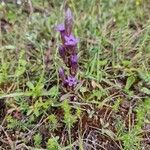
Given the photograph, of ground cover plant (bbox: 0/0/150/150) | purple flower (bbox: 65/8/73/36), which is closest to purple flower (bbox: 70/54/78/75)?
ground cover plant (bbox: 0/0/150/150)

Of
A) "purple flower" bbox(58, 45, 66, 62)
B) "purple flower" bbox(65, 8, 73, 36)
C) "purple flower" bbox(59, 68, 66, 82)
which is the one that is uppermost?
"purple flower" bbox(65, 8, 73, 36)

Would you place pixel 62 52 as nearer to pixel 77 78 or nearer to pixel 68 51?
pixel 68 51

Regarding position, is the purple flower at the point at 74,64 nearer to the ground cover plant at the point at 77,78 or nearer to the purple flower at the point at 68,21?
the ground cover plant at the point at 77,78

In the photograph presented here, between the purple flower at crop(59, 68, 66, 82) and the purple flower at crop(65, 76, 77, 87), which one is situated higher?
the purple flower at crop(59, 68, 66, 82)

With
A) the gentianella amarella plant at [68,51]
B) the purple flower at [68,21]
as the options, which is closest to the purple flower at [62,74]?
the gentianella amarella plant at [68,51]

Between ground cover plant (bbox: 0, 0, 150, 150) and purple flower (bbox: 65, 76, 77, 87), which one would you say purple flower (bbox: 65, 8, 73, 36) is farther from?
purple flower (bbox: 65, 76, 77, 87)

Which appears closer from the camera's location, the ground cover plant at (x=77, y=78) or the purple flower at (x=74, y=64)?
the ground cover plant at (x=77, y=78)

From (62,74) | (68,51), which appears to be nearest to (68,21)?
(68,51)
